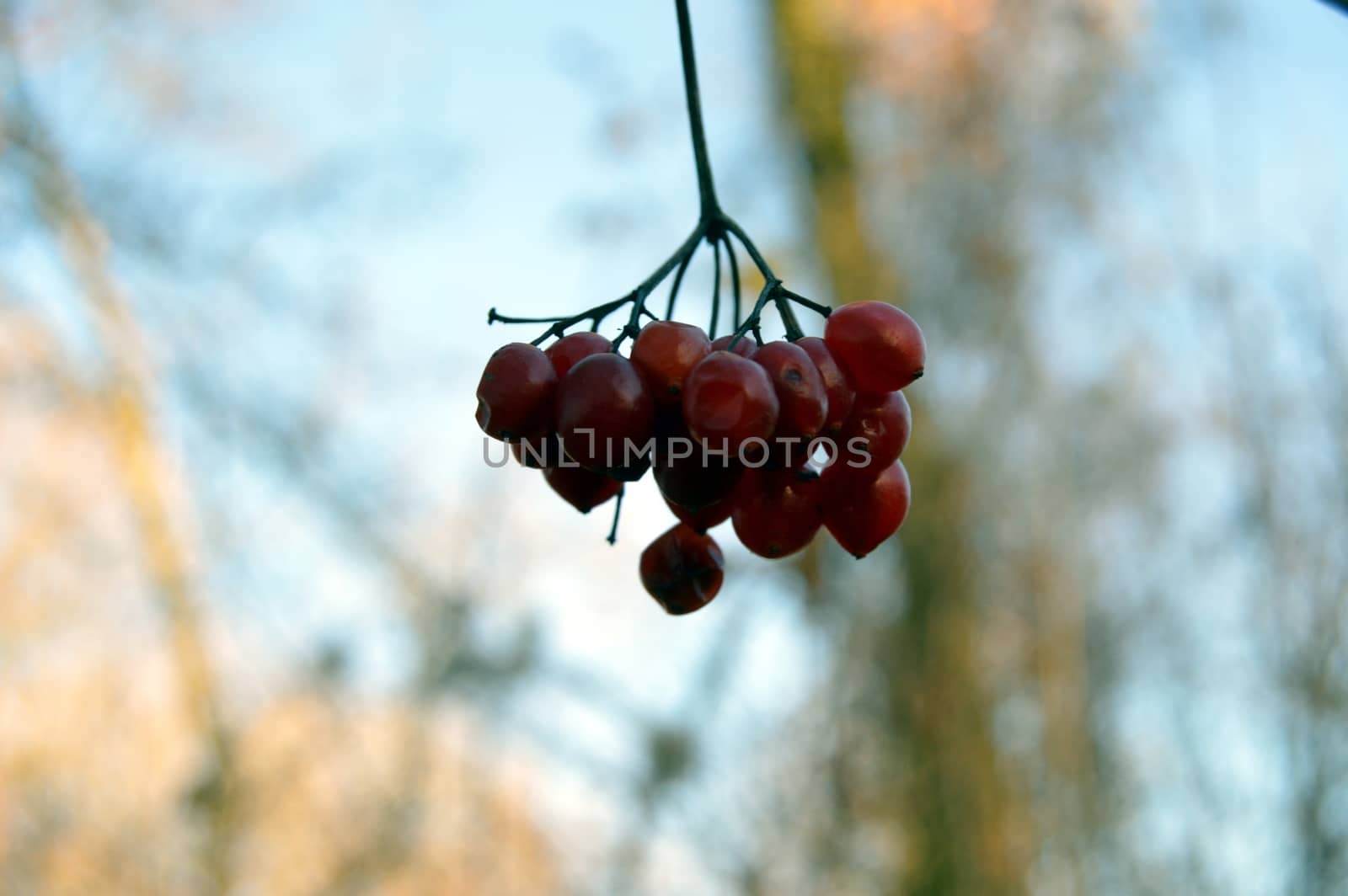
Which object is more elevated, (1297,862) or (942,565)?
(942,565)

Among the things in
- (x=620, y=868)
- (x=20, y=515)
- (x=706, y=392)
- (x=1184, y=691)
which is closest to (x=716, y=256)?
(x=706, y=392)

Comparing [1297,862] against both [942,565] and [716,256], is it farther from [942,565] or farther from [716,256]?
[716,256]

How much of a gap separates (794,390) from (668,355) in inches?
5.6

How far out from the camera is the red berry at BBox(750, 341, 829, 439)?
1201 millimetres

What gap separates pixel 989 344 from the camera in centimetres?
995

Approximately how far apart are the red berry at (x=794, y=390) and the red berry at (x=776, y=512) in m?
0.10

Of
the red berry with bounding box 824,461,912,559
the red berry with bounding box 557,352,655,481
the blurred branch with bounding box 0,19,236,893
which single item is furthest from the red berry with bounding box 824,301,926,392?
the blurred branch with bounding box 0,19,236,893

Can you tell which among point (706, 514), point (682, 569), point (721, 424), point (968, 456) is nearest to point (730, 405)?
point (721, 424)

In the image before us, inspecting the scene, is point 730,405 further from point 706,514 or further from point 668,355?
point 706,514

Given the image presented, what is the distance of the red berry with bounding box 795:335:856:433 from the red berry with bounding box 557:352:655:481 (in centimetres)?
20

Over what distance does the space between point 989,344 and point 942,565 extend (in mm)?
2944

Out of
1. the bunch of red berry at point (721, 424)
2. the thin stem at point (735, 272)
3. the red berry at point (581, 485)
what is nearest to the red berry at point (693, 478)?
the bunch of red berry at point (721, 424)

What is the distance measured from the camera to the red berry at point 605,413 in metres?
1.17

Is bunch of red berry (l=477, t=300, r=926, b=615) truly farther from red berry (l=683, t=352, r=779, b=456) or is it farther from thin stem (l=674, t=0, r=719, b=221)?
thin stem (l=674, t=0, r=719, b=221)
